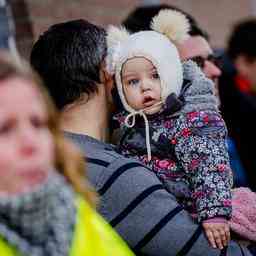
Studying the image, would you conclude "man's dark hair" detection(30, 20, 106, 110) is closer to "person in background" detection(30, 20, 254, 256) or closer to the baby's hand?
"person in background" detection(30, 20, 254, 256)

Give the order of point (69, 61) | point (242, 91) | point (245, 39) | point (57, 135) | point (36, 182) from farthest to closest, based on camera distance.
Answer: point (245, 39) < point (242, 91) < point (69, 61) < point (57, 135) < point (36, 182)

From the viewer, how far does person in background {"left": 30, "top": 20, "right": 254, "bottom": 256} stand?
275 centimetres

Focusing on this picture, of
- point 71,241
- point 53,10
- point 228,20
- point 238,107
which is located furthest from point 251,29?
point 71,241

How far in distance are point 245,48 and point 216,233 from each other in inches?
127

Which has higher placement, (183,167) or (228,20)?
(183,167)

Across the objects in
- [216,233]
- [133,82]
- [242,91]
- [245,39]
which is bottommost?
[242,91]

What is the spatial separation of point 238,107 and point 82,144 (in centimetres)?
235

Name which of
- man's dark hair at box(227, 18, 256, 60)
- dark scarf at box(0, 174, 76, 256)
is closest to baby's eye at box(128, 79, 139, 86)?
dark scarf at box(0, 174, 76, 256)

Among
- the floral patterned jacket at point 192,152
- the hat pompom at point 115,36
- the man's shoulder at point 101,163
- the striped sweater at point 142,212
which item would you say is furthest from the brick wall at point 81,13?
the striped sweater at point 142,212

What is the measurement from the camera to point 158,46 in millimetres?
3064

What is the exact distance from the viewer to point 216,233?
9.18 ft

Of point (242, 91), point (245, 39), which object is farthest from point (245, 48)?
point (242, 91)

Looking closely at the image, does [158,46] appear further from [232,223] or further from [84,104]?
[232,223]

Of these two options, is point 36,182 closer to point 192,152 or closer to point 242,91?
point 192,152
